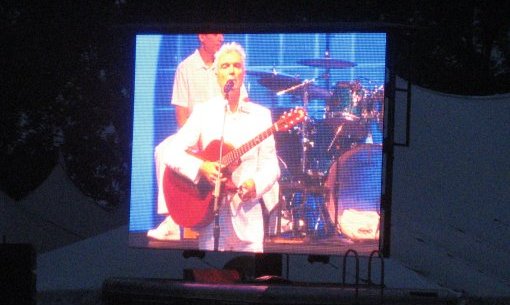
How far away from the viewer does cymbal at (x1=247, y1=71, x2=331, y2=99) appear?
1086 centimetres

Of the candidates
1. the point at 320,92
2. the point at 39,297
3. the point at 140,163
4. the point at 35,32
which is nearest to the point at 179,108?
the point at 140,163

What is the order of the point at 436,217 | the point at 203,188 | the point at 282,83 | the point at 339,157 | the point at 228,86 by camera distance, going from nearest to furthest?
the point at 339,157
the point at 282,83
the point at 228,86
the point at 203,188
the point at 436,217

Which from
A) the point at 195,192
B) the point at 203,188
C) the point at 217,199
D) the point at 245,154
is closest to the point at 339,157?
the point at 245,154

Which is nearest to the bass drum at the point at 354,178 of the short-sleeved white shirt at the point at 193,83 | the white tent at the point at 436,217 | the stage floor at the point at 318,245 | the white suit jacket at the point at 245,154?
the stage floor at the point at 318,245

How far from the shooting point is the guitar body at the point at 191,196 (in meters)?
11.3

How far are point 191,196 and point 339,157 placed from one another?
1.73 m

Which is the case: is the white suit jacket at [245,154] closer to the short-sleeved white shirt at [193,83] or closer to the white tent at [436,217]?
the short-sleeved white shirt at [193,83]

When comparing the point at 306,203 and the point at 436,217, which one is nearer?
the point at 306,203

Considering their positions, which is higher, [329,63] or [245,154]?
[329,63]

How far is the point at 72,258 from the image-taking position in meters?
11.7

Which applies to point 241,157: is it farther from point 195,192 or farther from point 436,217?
point 436,217

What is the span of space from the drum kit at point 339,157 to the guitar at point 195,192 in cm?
71

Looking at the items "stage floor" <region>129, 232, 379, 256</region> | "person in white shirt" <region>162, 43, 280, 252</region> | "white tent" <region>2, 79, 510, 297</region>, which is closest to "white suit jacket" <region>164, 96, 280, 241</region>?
"person in white shirt" <region>162, 43, 280, 252</region>

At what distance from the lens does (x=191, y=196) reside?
11375 millimetres
